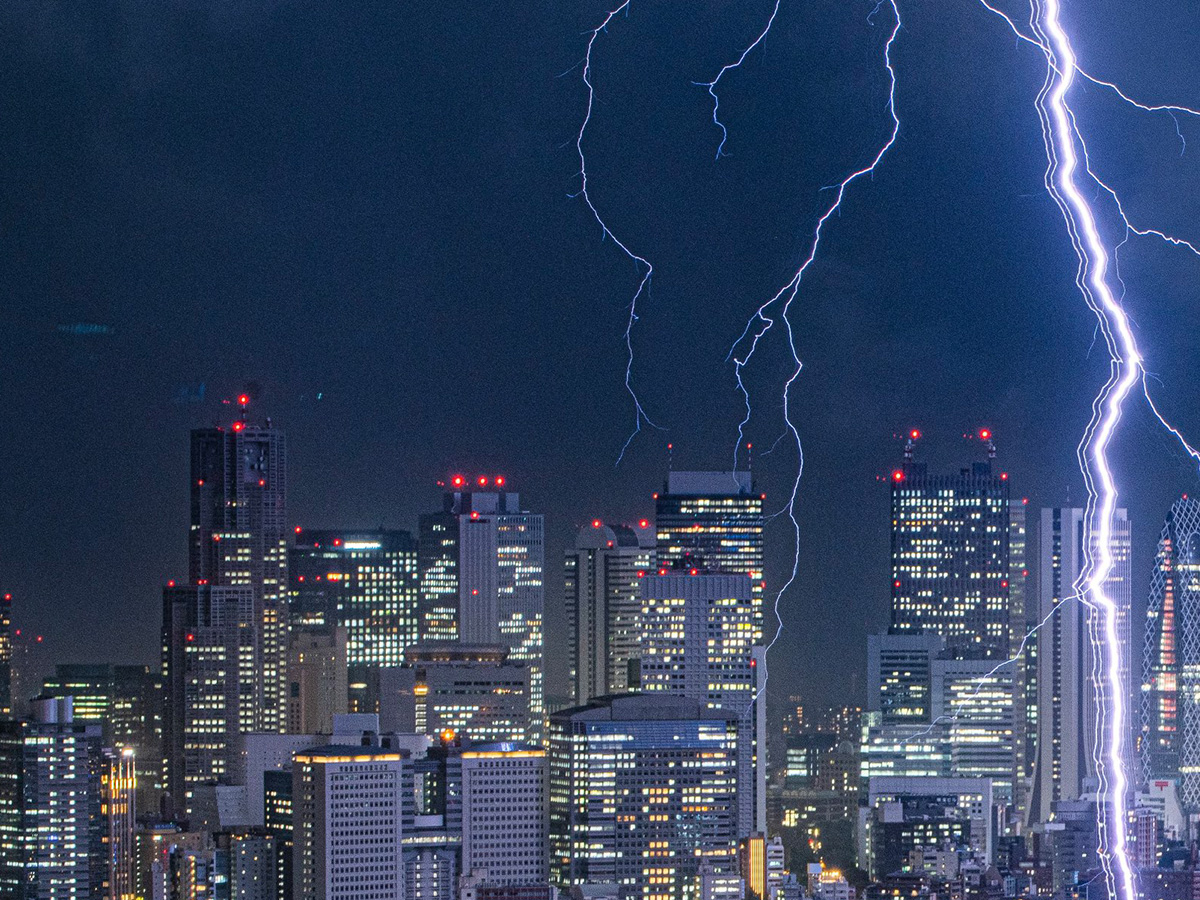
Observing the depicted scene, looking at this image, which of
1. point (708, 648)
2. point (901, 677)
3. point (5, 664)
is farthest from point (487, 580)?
point (5, 664)

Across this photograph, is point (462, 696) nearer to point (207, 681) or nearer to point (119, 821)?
point (207, 681)

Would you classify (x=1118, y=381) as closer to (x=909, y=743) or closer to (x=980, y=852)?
(x=980, y=852)

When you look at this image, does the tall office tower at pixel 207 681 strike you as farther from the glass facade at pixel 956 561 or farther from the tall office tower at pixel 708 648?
the glass facade at pixel 956 561

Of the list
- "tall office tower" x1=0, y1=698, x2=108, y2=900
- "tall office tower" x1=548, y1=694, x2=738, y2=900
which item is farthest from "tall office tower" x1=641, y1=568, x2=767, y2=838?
"tall office tower" x1=0, y1=698, x2=108, y2=900

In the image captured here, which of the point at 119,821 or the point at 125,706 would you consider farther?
the point at 125,706

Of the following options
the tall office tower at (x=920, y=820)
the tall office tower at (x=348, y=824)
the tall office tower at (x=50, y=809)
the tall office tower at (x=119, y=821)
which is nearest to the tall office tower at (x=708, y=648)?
the tall office tower at (x=920, y=820)

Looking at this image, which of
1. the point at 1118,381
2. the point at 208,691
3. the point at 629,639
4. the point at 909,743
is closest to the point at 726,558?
the point at 629,639

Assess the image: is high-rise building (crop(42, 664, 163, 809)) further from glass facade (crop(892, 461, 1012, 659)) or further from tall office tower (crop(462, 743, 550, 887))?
glass facade (crop(892, 461, 1012, 659))
